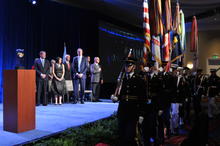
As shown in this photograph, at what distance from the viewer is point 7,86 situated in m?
4.30

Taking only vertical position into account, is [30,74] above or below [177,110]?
above

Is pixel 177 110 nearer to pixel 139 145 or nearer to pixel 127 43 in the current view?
pixel 139 145

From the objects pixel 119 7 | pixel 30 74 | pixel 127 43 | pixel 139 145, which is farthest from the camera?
pixel 127 43

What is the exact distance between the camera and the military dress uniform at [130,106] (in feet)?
11.4

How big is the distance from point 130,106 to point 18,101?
1.93m

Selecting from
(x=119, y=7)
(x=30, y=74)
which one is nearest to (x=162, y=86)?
(x=30, y=74)

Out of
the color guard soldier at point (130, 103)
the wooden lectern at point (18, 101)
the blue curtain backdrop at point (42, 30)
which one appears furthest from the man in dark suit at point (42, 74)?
the color guard soldier at point (130, 103)

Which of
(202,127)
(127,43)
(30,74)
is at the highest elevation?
Result: (127,43)

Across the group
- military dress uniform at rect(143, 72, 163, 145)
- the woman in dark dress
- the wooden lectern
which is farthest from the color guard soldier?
the woman in dark dress

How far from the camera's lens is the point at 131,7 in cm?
1337

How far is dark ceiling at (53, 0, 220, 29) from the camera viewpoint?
1212 centimetres

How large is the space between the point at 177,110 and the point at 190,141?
4.32 meters

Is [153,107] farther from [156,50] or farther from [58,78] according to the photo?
[58,78]

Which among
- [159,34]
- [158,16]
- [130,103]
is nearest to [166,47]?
[159,34]
